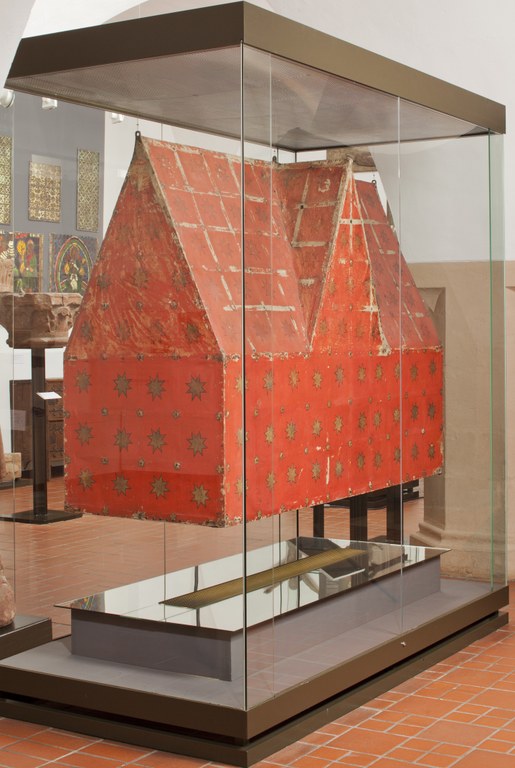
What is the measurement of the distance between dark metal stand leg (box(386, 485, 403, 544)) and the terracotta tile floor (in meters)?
Result: 0.08

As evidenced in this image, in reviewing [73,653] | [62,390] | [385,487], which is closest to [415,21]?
[385,487]

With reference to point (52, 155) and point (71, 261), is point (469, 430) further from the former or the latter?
point (52, 155)

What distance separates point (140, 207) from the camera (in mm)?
4535

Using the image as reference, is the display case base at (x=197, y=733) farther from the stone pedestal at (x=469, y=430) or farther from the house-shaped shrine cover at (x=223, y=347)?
the stone pedestal at (x=469, y=430)

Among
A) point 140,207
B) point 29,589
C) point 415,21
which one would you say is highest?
point 415,21

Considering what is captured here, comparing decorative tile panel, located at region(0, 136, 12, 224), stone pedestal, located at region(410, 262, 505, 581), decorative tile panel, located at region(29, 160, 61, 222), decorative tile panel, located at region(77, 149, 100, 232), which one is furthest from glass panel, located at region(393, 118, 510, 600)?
decorative tile panel, located at region(0, 136, 12, 224)

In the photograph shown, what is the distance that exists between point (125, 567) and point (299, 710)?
886 mm

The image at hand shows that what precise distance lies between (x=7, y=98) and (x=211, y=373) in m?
1.46

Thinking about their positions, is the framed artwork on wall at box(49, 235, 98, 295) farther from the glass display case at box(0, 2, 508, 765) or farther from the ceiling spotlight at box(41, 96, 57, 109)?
the ceiling spotlight at box(41, 96, 57, 109)

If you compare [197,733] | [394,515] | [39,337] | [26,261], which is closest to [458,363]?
[394,515]

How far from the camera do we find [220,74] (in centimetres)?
424

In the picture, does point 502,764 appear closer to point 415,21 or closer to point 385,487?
point 385,487

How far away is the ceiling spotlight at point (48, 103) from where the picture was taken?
184 inches

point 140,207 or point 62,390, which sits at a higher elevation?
point 140,207
